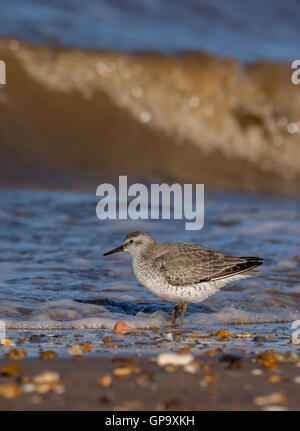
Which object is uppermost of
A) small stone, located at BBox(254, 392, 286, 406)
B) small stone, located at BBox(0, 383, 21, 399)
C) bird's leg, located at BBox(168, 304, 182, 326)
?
bird's leg, located at BBox(168, 304, 182, 326)

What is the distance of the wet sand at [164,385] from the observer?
3891mm

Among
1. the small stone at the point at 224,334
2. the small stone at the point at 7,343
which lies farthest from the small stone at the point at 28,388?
the small stone at the point at 224,334

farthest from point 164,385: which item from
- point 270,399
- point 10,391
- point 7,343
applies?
point 7,343

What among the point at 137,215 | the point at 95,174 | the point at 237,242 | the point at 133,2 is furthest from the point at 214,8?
the point at 237,242

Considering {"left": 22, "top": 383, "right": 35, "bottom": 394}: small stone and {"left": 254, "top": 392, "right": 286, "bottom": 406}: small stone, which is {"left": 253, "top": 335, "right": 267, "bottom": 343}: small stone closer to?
{"left": 254, "top": 392, "right": 286, "bottom": 406}: small stone

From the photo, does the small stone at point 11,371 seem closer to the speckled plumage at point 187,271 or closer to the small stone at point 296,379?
the small stone at point 296,379

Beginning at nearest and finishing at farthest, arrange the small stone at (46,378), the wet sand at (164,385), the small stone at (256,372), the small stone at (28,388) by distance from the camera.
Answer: the wet sand at (164,385)
the small stone at (28,388)
the small stone at (46,378)
the small stone at (256,372)

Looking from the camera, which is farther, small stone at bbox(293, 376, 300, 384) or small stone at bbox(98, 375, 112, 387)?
small stone at bbox(293, 376, 300, 384)

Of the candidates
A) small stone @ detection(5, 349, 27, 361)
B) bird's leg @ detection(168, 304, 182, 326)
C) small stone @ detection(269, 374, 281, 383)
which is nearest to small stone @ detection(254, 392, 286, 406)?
small stone @ detection(269, 374, 281, 383)

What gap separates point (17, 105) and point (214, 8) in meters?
6.59

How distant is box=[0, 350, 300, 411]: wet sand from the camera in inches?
153

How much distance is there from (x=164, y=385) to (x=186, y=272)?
7.42 feet

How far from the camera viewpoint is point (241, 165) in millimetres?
14844

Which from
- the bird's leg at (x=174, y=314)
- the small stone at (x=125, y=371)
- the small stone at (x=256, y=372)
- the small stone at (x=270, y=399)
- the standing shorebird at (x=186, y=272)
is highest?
the standing shorebird at (x=186, y=272)
